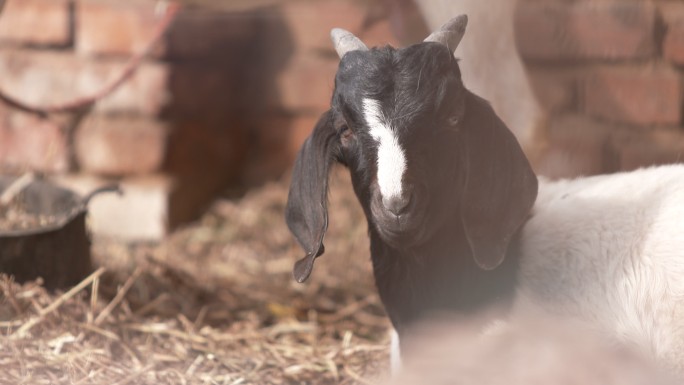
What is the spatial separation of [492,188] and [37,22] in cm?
268

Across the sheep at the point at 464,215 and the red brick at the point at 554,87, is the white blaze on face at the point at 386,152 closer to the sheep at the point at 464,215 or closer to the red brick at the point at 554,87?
the sheep at the point at 464,215

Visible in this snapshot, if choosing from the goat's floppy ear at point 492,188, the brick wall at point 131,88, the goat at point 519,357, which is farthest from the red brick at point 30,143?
the goat's floppy ear at point 492,188

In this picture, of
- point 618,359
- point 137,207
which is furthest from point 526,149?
point 137,207

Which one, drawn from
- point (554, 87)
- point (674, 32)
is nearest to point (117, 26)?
point (554, 87)

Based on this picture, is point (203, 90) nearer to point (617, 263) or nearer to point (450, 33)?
point (450, 33)

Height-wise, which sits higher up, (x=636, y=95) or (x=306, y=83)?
(x=636, y=95)

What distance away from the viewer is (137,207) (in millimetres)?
4270

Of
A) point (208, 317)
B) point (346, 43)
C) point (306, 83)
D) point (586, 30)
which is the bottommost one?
point (208, 317)

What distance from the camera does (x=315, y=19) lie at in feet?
14.8

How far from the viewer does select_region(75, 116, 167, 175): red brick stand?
4230mm

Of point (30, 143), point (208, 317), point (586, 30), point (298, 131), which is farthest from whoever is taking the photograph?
point (298, 131)

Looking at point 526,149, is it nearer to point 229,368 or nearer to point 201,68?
point 229,368

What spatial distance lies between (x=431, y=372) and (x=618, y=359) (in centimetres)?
40

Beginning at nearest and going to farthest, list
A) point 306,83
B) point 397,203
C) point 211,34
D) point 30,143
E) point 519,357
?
point 397,203
point 519,357
point 30,143
point 211,34
point 306,83
